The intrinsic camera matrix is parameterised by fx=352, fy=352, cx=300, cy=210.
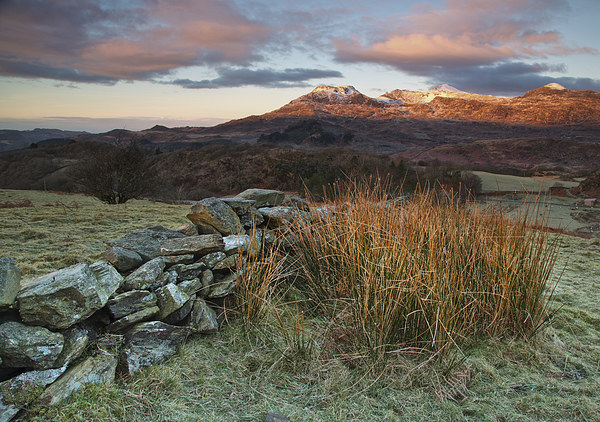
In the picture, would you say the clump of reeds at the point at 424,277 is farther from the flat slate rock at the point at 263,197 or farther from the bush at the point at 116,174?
the bush at the point at 116,174

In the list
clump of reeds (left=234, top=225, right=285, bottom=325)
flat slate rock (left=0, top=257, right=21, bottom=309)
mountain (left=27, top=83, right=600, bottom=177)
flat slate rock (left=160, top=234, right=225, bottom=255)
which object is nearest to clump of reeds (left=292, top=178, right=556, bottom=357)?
clump of reeds (left=234, top=225, right=285, bottom=325)

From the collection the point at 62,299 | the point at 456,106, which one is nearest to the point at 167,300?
the point at 62,299

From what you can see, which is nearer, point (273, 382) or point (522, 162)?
point (273, 382)

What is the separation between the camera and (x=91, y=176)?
12.3 m

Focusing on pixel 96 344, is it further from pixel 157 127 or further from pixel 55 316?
pixel 157 127

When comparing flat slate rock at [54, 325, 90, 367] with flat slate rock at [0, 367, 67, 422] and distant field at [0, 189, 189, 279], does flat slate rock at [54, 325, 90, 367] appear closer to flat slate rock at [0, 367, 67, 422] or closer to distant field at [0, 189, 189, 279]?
flat slate rock at [0, 367, 67, 422]

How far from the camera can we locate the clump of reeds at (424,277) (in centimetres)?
256

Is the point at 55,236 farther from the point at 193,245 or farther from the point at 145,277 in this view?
the point at 145,277

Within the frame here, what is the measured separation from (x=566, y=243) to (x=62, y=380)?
959 cm

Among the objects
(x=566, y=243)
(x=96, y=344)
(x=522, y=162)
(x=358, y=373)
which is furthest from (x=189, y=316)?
(x=522, y=162)

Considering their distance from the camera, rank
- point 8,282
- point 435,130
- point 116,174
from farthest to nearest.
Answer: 1. point 435,130
2. point 116,174
3. point 8,282

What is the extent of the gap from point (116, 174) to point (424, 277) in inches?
497

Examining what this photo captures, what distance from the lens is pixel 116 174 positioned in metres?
12.6

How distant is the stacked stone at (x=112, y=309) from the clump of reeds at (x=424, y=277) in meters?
0.94
